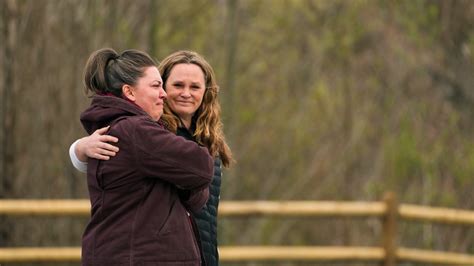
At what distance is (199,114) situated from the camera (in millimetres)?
4340

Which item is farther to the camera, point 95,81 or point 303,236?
point 303,236

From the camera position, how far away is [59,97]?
10625mm

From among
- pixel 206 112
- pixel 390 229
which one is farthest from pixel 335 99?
pixel 206 112

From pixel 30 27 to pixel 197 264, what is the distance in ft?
21.9

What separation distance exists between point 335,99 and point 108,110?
12188 millimetres

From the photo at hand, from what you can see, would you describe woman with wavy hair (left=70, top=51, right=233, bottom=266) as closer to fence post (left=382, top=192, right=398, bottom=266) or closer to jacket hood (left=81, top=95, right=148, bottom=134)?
jacket hood (left=81, top=95, right=148, bottom=134)

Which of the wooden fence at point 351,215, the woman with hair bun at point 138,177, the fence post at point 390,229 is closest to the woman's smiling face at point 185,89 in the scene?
the woman with hair bun at point 138,177

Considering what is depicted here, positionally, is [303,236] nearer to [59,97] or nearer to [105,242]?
[59,97]

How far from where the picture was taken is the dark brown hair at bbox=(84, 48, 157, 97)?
3.91 m

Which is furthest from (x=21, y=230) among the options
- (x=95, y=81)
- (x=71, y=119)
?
(x=95, y=81)

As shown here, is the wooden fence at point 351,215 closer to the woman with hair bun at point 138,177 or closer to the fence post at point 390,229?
the fence post at point 390,229

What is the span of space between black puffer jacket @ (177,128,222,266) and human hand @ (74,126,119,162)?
41cm

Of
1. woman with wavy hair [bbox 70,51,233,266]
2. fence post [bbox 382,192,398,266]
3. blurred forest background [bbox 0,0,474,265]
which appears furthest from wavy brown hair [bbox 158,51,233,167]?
blurred forest background [bbox 0,0,474,265]

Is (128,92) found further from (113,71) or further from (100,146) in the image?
(100,146)
